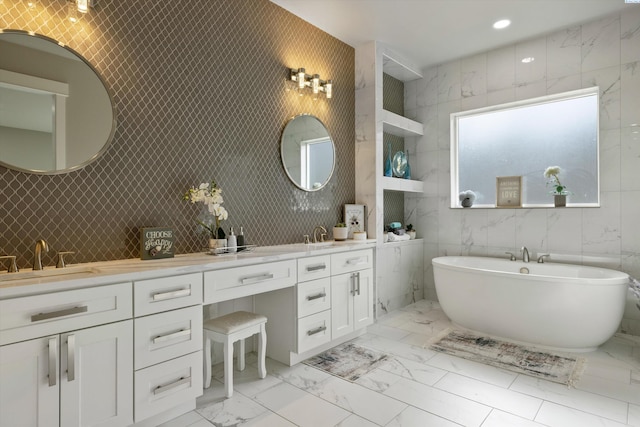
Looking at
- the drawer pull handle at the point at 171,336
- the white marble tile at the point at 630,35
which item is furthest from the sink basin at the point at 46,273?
the white marble tile at the point at 630,35

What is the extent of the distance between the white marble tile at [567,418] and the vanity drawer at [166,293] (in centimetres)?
204

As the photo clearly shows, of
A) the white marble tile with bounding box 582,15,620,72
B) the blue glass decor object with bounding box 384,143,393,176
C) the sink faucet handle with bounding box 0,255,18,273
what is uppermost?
the white marble tile with bounding box 582,15,620,72

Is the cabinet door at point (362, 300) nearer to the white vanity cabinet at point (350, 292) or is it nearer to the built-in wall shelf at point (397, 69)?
the white vanity cabinet at point (350, 292)

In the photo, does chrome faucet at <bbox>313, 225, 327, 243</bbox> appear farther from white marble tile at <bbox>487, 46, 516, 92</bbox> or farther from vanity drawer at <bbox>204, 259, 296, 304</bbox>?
white marble tile at <bbox>487, 46, 516, 92</bbox>

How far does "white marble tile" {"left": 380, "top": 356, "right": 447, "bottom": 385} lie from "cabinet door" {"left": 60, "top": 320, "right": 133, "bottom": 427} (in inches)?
66.7

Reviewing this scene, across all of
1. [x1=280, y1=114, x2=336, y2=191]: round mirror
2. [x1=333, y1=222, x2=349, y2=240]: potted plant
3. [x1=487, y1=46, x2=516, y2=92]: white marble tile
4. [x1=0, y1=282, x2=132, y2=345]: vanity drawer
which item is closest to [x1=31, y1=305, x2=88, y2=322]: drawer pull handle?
[x1=0, y1=282, x2=132, y2=345]: vanity drawer

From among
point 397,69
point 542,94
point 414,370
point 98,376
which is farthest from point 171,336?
point 542,94

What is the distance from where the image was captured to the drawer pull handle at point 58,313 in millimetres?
1460

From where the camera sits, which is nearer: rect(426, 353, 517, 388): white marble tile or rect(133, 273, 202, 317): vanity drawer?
rect(133, 273, 202, 317): vanity drawer

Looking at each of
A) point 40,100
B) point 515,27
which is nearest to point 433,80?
point 515,27

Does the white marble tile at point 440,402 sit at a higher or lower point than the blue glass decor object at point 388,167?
lower

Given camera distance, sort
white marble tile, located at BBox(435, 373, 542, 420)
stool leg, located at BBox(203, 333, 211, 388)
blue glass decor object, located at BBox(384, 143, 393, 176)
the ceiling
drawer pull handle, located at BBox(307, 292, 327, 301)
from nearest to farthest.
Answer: white marble tile, located at BBox(435, 373, 542, 420), stool leg, located at BBox(203, 333, 211, 388), drawer pull handle, located at BBox(307, 292, 327, 301), the ceiling, blue glass decor object, located at BBox(384, 143, 393, 176)

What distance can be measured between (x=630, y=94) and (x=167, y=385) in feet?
14.4

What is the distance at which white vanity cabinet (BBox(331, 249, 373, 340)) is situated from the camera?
9.58ft
